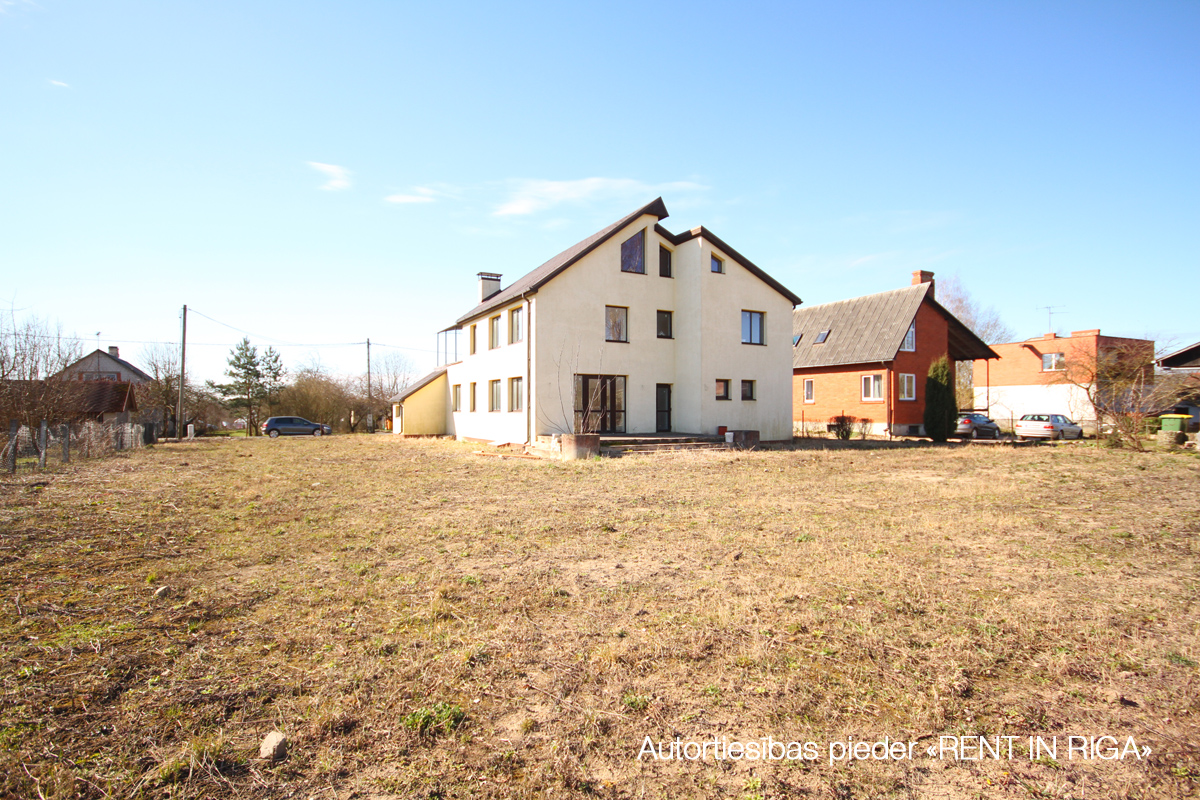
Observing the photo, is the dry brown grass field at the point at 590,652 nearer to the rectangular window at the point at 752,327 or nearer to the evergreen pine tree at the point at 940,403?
the rectangular window at the point at 752,327

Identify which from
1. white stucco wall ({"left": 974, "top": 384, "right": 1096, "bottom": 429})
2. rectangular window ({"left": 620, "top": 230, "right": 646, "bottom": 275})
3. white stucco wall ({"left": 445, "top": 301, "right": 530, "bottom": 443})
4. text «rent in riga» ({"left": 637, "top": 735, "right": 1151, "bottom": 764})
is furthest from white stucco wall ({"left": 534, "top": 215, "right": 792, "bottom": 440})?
→ white stucco wall ({"left": 974, "top": 384, "right": 1096, "bottom": 429})

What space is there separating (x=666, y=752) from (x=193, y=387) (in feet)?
171

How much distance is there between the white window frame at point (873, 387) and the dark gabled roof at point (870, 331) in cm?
87

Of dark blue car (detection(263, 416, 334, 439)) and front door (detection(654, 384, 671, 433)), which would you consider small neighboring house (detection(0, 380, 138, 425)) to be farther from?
front door (detection(654, 384, 671, 433))

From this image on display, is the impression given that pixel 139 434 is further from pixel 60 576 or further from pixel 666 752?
pixel 666 752

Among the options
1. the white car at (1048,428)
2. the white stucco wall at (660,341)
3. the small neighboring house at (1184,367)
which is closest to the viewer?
the small neighboring house at (1184,367)

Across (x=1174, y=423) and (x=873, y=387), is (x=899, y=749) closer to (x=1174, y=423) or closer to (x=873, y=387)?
(x=1174, y=423)

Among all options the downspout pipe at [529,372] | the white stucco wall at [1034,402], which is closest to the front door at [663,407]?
the downspout pipe at [529,372]

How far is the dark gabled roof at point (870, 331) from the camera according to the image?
27.1m

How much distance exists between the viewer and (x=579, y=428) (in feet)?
66.8

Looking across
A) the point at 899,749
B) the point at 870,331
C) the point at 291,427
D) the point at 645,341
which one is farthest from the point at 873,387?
the point at 291,427

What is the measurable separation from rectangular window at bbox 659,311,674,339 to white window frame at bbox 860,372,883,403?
11.3 meters

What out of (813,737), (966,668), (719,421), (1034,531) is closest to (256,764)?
(813,737)

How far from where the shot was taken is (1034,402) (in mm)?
38594
